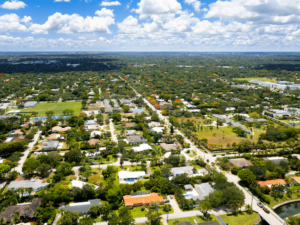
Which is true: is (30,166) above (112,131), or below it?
above

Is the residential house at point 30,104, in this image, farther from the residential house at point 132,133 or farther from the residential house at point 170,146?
the residential house at point 170,146

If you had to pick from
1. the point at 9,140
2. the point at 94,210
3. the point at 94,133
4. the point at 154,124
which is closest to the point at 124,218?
the point at 94,210

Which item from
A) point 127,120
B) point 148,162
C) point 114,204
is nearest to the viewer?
point 114,204

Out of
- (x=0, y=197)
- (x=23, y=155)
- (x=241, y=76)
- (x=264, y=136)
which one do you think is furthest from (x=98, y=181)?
(x=241, y=76)

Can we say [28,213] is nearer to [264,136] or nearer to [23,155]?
[23,155]

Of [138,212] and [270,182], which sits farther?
[270,182]

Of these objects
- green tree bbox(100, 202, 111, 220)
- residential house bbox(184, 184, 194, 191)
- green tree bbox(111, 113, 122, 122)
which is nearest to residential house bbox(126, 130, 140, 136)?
green tree bbox(111, 113, 122, 122)

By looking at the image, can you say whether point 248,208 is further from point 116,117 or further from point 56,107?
point 56,107
